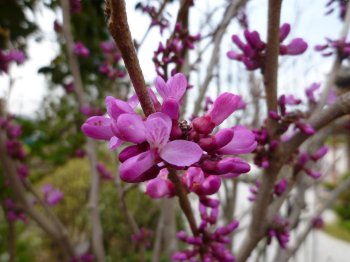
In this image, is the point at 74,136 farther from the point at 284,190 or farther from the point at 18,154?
the point at 284,190

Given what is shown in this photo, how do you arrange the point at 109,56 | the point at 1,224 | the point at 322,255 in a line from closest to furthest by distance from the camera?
the point at 109,56, the point at 1,224, the point at 322,255

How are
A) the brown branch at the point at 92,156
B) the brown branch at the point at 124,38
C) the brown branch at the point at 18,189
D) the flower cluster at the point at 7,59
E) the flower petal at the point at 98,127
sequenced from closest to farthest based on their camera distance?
1. the brown branch at the point at 124,38
2. the flower petal at the point at 98,127
3. the brown branch at the point at 18,189
4. the brown branch at the point at 92,156
5. the flower cluster at the point at 7,59

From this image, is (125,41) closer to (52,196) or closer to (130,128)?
(130,128)

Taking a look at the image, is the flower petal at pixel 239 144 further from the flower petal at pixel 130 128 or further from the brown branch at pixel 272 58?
the brown branch at pixel 272 58

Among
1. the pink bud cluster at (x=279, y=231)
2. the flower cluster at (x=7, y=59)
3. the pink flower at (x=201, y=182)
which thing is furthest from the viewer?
the flower cluster at (x=7, y=59)

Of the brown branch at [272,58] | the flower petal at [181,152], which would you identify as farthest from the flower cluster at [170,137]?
the brown branch at [272,58]

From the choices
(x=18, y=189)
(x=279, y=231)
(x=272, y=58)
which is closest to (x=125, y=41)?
(x=272, y=58)

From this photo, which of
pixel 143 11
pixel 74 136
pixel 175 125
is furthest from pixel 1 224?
pixel 175 125
